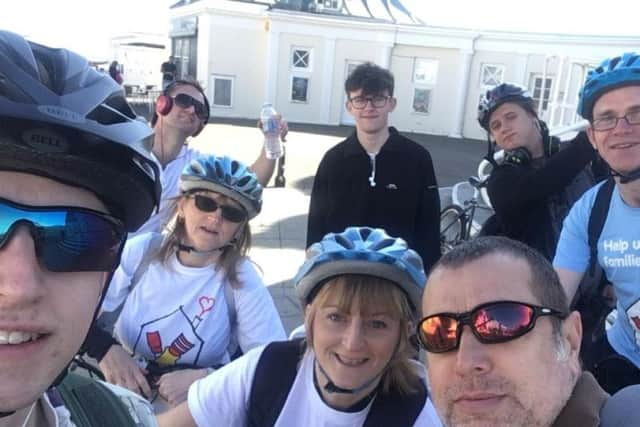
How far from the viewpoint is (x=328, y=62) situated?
26.0 m

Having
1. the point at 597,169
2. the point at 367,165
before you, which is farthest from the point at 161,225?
the point at 597,169

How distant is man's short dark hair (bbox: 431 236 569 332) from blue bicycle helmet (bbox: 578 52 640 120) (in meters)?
1.11

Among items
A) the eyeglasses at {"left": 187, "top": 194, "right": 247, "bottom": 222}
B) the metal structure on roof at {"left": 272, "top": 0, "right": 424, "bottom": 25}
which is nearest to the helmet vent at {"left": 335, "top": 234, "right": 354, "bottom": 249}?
the eyeglasses at {"left": 187, "top": 194, "right": 247, "bottom": 222}

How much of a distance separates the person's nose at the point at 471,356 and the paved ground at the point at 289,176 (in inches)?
154

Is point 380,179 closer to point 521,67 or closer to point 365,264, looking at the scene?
point 365,264

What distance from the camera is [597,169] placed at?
326 cm

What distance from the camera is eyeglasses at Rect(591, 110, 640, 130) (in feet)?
7.97

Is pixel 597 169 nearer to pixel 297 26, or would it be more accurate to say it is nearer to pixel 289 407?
pixel 289 407

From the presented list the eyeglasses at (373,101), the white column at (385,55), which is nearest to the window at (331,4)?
the white column at (385,55)

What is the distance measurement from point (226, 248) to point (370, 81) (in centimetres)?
147

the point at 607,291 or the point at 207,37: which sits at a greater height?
the point at 207,37

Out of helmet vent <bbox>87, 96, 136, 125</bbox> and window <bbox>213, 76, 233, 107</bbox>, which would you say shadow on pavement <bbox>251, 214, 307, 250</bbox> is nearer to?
helmet vent <bbox>87, 96, 136, 125</bbox>

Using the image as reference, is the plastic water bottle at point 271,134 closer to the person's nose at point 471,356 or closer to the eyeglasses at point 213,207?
the eyeglasses at point 213,207

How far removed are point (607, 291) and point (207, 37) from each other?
2516cm
